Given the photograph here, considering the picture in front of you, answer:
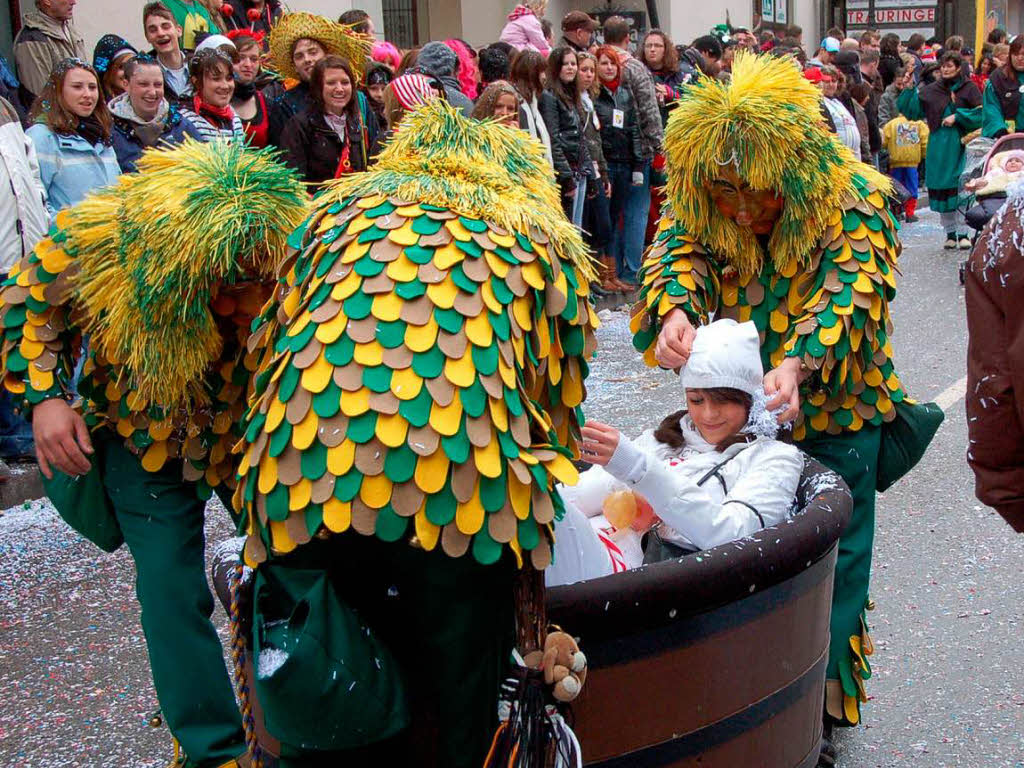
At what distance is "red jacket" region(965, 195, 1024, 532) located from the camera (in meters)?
1.98

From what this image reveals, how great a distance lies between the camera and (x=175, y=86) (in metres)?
6.93

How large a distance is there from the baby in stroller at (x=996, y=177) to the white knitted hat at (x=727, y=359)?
23.8 inches

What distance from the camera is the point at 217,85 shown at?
6270 millimetres

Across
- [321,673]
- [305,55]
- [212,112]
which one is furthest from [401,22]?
[321,673]

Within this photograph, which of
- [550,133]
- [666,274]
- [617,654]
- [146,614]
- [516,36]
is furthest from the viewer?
[516,36]

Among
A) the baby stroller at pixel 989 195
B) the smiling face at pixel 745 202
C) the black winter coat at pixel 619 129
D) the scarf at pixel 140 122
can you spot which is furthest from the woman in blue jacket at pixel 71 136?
the black winter coat at pixel 619 129

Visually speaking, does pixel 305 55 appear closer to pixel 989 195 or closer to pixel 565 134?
pixel 565 134

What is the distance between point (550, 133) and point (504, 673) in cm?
673

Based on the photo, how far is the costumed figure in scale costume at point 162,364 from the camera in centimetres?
245

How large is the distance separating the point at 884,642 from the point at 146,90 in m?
4.16

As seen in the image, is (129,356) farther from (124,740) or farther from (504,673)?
(124,740)

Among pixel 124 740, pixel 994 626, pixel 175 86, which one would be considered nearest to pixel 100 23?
pixel 175 86

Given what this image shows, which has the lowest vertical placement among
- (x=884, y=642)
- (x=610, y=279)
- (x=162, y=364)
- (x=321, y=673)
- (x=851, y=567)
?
(x=884, y=642)

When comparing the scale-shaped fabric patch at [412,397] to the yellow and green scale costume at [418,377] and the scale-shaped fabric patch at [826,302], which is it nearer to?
the yellow and green scale costume at [418,377]
